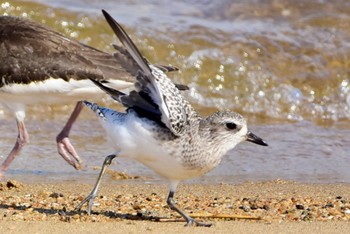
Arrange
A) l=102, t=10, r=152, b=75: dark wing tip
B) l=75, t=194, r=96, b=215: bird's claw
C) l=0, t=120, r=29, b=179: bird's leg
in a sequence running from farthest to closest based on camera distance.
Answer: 1. l=0, t=120, r=29, b=179: bird's leg
2. l=75, t=194, r=96, b=215: bird's claw
3. l=102, t=10, r=152, b=75: dark wing tip

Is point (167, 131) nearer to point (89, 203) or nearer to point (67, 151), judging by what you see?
point (89, 203)

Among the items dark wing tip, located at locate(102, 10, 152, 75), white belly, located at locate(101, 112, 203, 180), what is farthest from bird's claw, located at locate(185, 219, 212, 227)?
dark wing tip, located at locate(102, 10, 152, 75)

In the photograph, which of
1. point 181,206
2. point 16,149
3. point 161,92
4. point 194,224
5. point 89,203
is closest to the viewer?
point 161,92

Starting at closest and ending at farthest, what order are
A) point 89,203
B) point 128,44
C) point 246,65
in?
point 128,44, point 89,203, point 246,65

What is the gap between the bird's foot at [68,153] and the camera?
28.2 feet

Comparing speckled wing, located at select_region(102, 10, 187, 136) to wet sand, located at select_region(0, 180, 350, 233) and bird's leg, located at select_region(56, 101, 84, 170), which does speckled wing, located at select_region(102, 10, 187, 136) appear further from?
bird's leg, located at select_region(56, 101, 84, 170)

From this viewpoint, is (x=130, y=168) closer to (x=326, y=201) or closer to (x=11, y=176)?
(x=11, y=176)

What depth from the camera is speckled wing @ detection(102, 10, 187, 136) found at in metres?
6.04

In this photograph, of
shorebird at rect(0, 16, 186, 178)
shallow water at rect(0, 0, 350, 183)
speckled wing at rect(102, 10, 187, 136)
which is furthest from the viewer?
shallow water at rect(0, 0, 350, 183)

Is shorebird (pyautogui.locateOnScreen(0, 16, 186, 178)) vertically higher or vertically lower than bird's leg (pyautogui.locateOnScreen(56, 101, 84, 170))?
higher

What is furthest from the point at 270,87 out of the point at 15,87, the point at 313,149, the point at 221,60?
the point at 15,87

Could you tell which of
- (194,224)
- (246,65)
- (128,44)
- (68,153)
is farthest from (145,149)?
(246,65)

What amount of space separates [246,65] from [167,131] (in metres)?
6.61

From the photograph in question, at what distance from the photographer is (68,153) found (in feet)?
28.6
